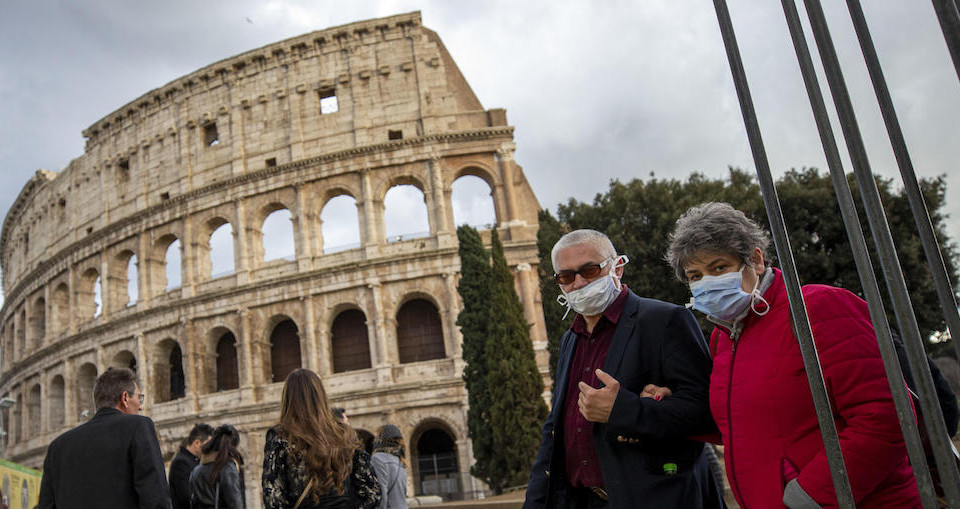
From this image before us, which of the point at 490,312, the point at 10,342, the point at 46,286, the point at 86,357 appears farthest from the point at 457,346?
the point at 10,342

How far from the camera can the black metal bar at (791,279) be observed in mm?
1842

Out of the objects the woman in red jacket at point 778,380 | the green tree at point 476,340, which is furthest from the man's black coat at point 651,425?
the green tree at point 476,340

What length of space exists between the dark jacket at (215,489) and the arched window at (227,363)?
1961 cm

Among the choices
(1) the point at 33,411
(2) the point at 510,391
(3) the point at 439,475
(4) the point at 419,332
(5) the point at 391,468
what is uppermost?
(1) the point at 33,411

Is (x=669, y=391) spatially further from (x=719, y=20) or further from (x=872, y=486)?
(x=719, y=20)

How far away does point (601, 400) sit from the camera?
2676 millimetres

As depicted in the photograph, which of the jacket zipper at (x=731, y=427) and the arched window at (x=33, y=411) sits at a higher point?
the arched window at (x=33, y=411)

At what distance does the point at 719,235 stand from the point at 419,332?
2025cm

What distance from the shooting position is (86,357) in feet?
86.7

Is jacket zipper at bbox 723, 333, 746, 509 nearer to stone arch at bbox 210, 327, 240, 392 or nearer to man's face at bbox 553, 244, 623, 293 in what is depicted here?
man's face at bbox 553, 244, 623, 293

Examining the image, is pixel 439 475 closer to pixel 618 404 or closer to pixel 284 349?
pixel 284 349

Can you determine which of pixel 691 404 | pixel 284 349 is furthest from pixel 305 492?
pixel 284 349

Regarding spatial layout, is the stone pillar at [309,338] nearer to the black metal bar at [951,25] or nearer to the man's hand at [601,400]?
the man's hand at [601,400]

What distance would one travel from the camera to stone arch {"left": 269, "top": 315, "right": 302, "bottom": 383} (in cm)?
2350
